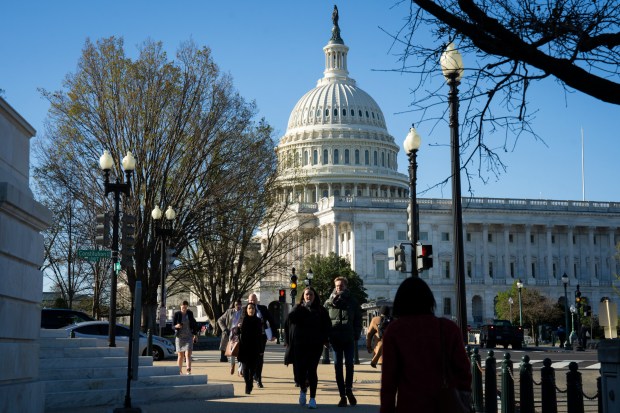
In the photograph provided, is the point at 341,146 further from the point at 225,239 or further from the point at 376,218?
the point at 225,239

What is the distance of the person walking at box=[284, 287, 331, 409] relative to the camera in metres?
16.7

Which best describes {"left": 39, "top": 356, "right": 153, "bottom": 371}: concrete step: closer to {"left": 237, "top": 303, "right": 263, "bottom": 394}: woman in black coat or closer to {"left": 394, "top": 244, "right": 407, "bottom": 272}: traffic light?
{"left": 237, "top": 303, "right": 263, "bottom": 394}: woman in black coat

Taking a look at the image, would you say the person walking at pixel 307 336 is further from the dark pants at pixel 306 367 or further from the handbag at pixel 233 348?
the handbag at pixel 233 348

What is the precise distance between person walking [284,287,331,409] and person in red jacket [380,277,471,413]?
8706 millimetres

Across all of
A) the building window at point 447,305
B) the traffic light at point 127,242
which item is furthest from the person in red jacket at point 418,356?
the building window at point 447,305

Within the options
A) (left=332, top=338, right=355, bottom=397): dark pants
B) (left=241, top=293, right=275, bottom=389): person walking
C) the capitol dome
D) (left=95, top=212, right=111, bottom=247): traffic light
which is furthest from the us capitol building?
(left=332, top=338, right=355, bottom=397): dark pants

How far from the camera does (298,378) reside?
16.9 m

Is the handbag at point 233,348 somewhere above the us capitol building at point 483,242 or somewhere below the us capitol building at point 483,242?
below

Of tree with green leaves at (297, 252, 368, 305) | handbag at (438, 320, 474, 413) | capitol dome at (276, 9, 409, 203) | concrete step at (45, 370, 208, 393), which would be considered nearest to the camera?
handbag at (438, 320, 474, 413)

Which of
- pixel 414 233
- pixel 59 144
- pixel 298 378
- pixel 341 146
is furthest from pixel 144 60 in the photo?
pixel 341 146

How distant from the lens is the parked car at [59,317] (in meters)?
35.5

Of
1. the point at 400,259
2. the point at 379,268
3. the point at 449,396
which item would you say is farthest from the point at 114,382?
the point at 379,268

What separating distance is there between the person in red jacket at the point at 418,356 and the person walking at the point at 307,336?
871 centimetres

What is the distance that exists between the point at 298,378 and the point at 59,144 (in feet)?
91.1
